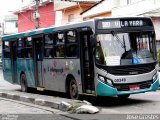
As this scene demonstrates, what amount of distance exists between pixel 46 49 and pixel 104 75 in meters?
4.68

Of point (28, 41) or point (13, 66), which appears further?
point (13, 66)

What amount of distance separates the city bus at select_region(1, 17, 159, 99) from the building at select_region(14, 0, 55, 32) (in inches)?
1105

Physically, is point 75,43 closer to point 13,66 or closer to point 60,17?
point 13,66

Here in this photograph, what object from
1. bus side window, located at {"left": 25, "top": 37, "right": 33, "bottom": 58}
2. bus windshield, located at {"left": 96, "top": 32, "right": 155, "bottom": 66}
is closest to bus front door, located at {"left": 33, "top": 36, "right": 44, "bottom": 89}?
bus side window, located at {"left": 25, "top": 37, "right": 33, "bottom": 58}

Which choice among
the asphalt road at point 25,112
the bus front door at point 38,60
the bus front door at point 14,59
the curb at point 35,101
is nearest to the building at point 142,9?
the bus front door at point 14,59

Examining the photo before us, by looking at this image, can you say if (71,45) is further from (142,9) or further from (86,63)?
(142,9)

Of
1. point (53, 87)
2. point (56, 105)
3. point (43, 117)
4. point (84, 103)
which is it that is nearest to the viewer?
point (43, 117)

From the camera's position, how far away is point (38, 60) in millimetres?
18844

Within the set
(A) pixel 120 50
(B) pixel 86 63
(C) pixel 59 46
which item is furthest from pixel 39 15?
(A) pixel 120 50

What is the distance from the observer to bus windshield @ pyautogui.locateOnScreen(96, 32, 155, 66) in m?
13.8

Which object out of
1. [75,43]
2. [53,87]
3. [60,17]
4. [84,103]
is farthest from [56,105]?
[60,17]

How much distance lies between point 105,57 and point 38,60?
563 cm

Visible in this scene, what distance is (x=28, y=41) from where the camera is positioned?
Answer: 1986cm

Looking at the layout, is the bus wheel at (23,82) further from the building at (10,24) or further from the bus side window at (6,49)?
the building at (10,24)
